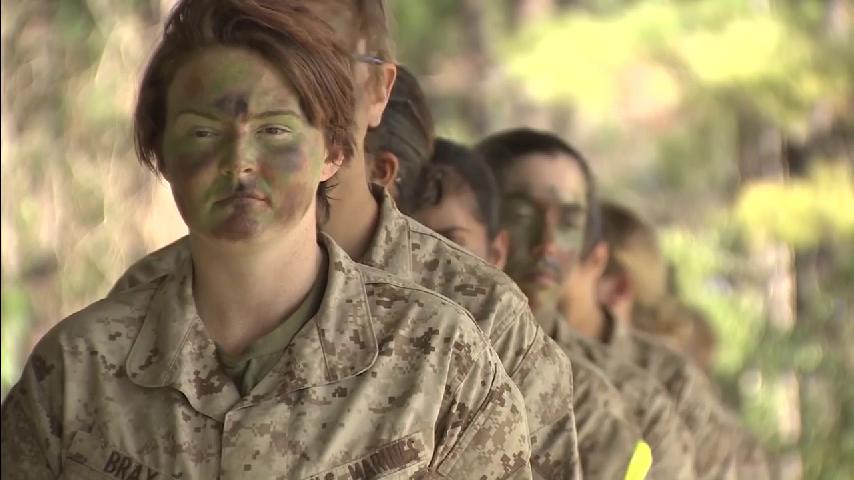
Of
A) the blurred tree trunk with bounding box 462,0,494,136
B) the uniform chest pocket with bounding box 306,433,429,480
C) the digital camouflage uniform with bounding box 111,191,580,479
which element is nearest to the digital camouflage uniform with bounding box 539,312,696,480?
the digital camouflage uniform with bounding box 111,191,580,479

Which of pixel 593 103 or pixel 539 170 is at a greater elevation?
pixel 539 170

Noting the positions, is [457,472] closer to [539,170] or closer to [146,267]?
[146,267]

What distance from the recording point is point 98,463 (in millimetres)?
1940

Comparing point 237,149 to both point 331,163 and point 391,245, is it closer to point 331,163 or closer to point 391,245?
point 331,163

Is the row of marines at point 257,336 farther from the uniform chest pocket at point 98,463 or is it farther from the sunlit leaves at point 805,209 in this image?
the sunlit leaves at point 805,209

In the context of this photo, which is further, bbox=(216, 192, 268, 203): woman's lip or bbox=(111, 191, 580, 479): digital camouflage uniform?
bbox=(111, 191, 580, 479): digital camouflage uniform

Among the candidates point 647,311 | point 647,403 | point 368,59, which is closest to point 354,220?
point 368,59

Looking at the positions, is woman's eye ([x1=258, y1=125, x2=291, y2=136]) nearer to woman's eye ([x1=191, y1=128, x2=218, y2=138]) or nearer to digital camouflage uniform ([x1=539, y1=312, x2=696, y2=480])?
woman's eye ([x1=191, y1=128, x2=218, y2=138])

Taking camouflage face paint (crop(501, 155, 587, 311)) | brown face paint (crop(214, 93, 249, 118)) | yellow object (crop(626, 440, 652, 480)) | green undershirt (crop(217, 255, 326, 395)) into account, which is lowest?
yellow object (crop(626, 440, 652, 480))

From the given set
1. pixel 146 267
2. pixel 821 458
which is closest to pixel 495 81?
pixel 821 458

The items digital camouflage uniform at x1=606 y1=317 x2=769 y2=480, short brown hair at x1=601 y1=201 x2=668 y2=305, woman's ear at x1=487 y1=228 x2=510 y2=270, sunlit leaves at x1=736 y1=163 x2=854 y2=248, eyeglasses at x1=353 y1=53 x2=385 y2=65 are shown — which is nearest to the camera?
eyeglasses at x1=353 y1=53 x2=385 y2=65

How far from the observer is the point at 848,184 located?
1120 centimetres

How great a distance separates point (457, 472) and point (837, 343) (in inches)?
331

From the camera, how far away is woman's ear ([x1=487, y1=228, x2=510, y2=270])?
10.2 feet
